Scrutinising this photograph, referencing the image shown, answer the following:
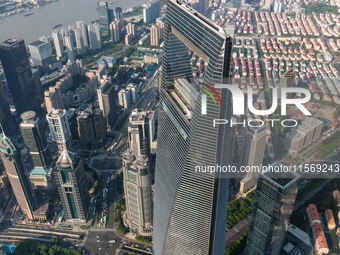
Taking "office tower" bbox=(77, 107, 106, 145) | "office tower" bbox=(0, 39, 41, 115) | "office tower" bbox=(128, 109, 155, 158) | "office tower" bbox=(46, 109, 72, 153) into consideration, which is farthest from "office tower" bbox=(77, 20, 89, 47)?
"office tower" bbox=(128, 109, 155, 158)

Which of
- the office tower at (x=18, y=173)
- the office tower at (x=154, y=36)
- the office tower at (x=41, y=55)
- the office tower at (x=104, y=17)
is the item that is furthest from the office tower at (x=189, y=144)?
the office tower at (x=104, y=17)

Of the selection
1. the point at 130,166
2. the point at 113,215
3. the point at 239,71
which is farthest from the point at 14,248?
the point at 239,71

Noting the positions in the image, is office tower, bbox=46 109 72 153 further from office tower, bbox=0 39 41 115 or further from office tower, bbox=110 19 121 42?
office tower, bbox=110 19 121 42

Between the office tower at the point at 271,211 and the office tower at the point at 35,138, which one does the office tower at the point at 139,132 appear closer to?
the office tower at the point at 35,138

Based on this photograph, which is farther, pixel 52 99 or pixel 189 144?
pixel 52 99

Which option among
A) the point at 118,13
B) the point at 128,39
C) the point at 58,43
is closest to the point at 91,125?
the point at 58,43

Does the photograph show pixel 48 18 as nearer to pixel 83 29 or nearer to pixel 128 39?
pixel 83 29

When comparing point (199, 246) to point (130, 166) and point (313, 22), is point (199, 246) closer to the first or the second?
point (130, 166)
